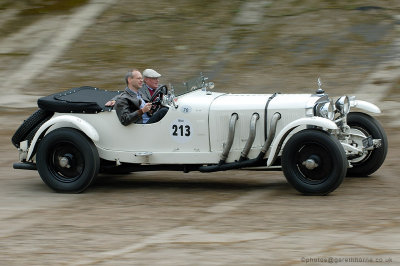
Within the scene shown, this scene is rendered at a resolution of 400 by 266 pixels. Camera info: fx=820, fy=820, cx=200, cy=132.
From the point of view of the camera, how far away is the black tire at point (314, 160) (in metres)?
8.55

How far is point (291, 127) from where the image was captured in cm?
870

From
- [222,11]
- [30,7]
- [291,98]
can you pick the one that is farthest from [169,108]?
[30,7]

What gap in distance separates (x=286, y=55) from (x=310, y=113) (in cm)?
825

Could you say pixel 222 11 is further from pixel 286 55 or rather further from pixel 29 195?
pixel 29 195

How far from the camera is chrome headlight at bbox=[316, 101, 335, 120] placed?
353 inches

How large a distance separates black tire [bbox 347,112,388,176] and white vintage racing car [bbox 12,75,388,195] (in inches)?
0.5

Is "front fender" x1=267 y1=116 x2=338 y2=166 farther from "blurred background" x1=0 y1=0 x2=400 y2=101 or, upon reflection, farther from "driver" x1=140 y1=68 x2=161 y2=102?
"blurred background" x1=0 y1=0 x2=400 y2=101

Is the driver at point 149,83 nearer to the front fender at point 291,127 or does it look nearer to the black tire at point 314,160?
the front fender at point 291,127

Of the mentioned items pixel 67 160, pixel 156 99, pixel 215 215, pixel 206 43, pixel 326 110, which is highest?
pixel 206 43

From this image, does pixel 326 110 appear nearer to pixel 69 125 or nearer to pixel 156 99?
pixel 156 99

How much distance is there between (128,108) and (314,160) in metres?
2.25

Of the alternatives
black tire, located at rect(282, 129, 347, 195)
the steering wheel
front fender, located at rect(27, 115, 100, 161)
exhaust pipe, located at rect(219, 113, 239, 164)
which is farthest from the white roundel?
black tire, located at rect(282, 129, 347, 195)

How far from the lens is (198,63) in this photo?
56.1 ft

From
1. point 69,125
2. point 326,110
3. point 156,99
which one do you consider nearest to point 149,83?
point 156,99
